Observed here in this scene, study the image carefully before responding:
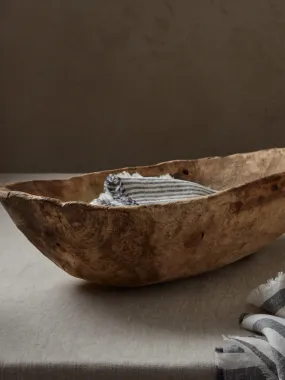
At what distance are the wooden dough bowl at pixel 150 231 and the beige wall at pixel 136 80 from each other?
1074 mm

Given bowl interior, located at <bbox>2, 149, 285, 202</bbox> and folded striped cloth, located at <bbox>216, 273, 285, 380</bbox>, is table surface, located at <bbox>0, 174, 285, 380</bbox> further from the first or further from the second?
bowl interior, located at <bbox>2, 149, 285, 202</bbox>

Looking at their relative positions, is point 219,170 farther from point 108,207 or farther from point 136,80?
point 136,80

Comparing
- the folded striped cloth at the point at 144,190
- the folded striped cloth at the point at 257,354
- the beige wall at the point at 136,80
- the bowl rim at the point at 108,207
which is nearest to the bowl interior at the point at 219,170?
the folded striped cloth at the point at 144,190

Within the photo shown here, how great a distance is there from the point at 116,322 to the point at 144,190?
23 cm

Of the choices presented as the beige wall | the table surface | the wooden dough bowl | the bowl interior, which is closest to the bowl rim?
the wooden dough bowl

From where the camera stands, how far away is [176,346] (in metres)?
0.60

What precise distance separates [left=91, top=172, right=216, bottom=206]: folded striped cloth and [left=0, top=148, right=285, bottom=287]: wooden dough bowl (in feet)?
0.35

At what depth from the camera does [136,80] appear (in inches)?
72.0

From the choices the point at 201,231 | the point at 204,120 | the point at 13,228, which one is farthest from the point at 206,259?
the point at 204,120

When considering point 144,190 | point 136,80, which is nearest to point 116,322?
point 144,190

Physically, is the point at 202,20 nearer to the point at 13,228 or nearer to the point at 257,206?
the point at 13,228

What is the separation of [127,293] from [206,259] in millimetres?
94

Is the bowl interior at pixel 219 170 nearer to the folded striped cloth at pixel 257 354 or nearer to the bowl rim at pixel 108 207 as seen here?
the bowl rim at pixel 108 207

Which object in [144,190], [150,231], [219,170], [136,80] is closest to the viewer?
[150,231]
